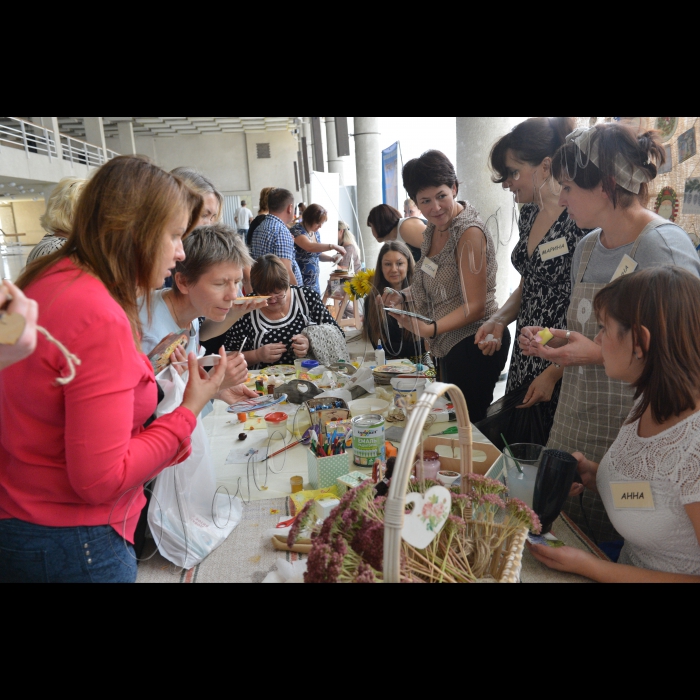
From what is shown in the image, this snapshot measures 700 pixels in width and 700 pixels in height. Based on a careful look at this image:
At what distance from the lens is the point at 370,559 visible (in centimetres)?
94

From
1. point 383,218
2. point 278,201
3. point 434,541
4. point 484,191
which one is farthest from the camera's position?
point 278,201

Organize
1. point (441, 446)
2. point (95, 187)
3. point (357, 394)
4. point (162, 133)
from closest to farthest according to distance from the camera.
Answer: point (95, 187)
point (441, 446)
point (357, 394)
point (162, 133)

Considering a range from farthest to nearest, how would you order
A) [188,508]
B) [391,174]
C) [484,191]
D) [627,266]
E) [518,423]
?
[391,174], [484,191], [518,423], [627,266], [188,508]

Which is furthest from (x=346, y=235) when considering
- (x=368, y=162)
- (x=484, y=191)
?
(x=484, y=191)

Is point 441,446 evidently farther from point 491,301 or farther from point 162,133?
point 162,133

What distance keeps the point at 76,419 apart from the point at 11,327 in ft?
0.92

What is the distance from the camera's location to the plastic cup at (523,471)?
1294 mm

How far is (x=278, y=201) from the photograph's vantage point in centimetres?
461

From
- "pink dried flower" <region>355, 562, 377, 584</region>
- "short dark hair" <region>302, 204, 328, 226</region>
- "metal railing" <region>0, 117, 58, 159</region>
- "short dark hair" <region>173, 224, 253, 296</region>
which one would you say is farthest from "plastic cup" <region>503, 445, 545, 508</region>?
"metal railing" <region>0, 117, 58, 159</region>

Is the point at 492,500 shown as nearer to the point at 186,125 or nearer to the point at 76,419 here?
the point at 76,419

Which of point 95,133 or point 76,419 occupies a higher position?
point 95,133
